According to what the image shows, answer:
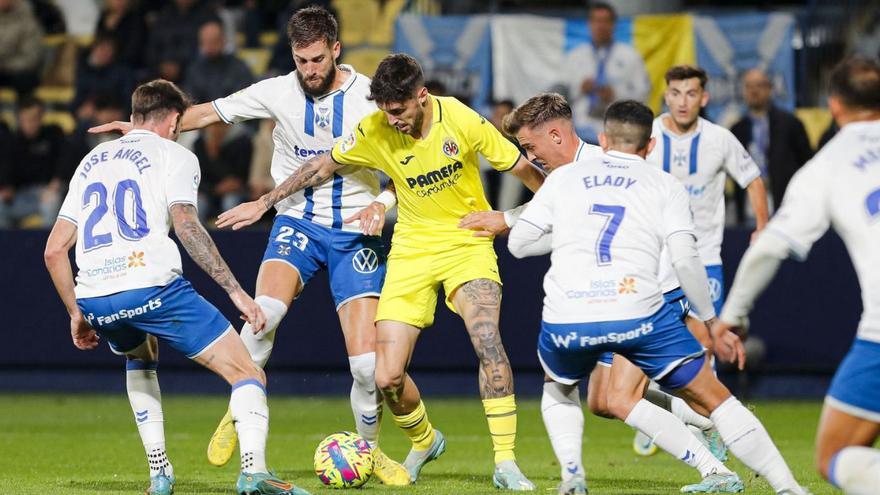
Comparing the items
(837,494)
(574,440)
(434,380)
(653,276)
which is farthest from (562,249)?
(434,380)

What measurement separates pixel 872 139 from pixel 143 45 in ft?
43.3

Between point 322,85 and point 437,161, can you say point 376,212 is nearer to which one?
point 437,161

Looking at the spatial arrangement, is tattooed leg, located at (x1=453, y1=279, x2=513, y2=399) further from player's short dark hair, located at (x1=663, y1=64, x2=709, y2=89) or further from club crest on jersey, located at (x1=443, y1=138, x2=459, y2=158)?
player's short dark hair, located at (x1=663, y1=64, x2=709, y2=89)

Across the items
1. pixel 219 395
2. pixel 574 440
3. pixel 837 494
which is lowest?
pixel 219 395

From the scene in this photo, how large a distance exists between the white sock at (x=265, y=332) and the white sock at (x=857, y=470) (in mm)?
4006

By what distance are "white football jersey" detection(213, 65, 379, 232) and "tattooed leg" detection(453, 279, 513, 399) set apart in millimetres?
1109

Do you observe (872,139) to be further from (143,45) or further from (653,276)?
(143,45)

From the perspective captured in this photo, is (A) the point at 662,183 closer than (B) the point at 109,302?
Yes

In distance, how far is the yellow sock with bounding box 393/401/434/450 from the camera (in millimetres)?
8172

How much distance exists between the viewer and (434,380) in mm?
14070

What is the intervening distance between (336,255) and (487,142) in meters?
1.31

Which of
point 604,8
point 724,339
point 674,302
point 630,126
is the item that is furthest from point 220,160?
point 724,339

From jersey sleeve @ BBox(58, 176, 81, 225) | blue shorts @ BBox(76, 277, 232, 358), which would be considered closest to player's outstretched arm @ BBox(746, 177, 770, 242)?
blue shorts @ BBox(76, 277, 232, 358)

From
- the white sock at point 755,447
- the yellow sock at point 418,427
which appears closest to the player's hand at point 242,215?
the yellow sock at point 418,427
